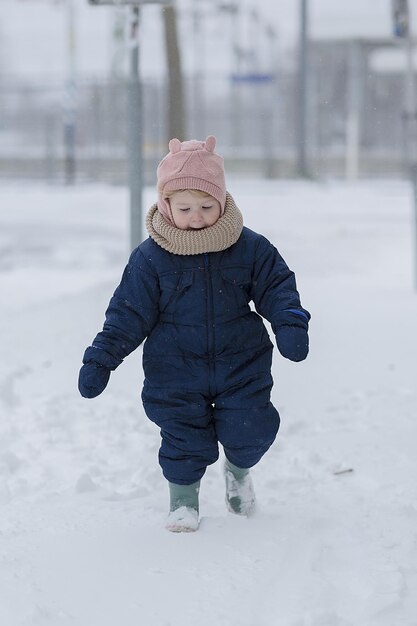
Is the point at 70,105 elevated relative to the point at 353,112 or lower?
elevated

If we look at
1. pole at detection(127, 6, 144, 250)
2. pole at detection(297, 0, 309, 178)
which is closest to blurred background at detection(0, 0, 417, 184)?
pole at detection(297, 0, 309, 178)

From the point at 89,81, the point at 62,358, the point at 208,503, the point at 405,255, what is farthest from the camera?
the point at 89,81

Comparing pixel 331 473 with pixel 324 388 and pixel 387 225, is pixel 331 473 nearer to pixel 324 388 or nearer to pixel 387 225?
pixel 324 388

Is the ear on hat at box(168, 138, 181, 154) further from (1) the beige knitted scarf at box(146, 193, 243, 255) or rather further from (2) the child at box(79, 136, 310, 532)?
(1) the beige knitted scarf at box(146, 193, 243, 255)

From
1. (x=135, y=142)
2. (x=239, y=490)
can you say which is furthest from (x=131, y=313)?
(x=135, y=142)

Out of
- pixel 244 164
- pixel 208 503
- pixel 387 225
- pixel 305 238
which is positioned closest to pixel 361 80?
pixel 244 164

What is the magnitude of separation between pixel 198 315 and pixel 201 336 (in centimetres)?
6

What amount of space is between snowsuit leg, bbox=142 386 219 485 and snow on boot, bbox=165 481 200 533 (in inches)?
1.3

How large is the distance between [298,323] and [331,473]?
1.21m

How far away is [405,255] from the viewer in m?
11.4

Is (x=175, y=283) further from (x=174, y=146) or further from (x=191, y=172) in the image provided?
(x=174, y=146)

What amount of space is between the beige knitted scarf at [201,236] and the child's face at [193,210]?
20 mm

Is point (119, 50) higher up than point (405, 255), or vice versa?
point (119, 50)

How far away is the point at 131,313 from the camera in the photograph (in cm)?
335
